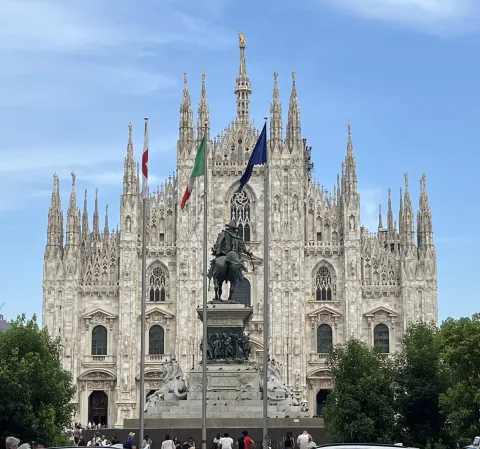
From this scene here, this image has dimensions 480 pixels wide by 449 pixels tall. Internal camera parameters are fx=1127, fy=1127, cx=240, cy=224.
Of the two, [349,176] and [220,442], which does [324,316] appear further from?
[220,442]

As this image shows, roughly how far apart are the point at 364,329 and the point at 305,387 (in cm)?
628

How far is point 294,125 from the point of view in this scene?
276ft

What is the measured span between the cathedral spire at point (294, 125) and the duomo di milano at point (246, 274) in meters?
0.09

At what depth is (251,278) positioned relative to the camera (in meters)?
83.2

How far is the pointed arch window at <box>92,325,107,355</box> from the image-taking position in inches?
3270

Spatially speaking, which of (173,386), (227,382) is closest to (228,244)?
(227,382)

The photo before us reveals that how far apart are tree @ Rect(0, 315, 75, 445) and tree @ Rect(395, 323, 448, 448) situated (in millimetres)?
15575

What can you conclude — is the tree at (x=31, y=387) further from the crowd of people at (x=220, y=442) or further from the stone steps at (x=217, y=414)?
the stone steps at (x=217, y=414)

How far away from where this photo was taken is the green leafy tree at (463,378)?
4644 centimetres

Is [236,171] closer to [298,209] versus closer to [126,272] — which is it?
[298,209]

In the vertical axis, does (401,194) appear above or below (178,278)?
above

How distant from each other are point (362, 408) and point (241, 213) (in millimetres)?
36169


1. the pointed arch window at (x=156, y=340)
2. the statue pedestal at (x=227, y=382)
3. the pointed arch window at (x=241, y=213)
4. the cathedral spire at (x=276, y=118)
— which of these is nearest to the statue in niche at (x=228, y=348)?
the statue pedestal at (x=227, y=382)

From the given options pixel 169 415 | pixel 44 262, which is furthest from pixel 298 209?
pixel 169 415
